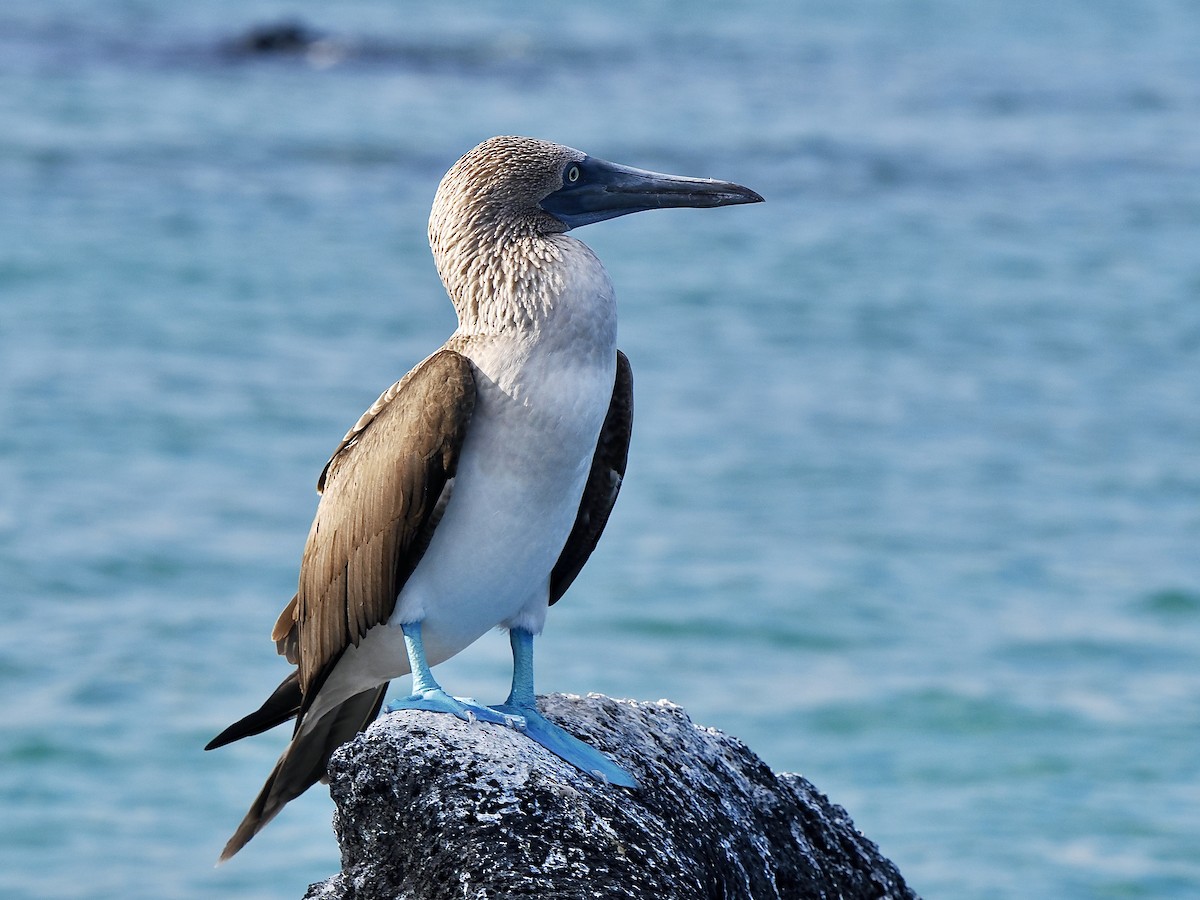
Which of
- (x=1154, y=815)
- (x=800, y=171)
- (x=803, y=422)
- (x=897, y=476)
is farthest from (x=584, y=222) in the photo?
(x=800, y=171)

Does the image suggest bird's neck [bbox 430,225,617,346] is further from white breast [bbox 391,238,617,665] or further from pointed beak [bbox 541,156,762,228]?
pointed beak [bbox 541,156,762,228]

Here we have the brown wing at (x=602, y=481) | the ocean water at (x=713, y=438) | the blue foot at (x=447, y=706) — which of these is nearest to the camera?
the blue foot at (x=447, y=706)

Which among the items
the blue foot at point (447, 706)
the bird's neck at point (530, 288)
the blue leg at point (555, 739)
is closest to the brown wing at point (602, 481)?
the bird's neck at point (530, 288)

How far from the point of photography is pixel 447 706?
5.24 meters

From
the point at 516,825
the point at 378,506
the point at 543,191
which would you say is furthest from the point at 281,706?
the point at 543,191

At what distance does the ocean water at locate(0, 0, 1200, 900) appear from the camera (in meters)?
12.5

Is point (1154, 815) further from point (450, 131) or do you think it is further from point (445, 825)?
point (450, 131)

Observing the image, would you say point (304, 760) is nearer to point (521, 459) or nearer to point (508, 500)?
point (508, 500)

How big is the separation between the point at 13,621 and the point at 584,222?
9772 millimetres

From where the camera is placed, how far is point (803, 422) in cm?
1922

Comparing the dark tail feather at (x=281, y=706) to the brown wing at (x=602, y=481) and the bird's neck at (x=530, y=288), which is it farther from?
the bird's neck at (x=530, y=288)

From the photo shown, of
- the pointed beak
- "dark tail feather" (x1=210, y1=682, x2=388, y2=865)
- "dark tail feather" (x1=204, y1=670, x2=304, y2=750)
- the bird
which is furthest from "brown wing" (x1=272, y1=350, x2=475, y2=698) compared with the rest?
the pointed beak

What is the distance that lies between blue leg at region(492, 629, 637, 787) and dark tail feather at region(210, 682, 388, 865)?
65cm

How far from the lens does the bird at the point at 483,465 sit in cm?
542
